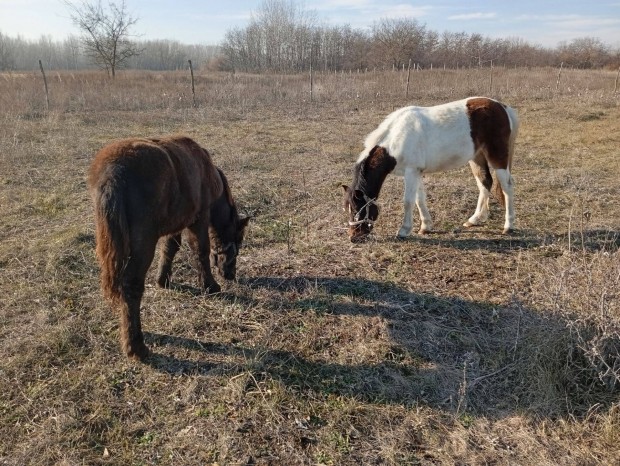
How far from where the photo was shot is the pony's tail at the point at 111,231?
2805mm

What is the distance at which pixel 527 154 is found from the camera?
9.77 m

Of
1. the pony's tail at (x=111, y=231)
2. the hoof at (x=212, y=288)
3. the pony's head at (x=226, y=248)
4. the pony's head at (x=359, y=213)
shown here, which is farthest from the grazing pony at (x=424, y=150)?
the pony's tail at (x=111, y=231)

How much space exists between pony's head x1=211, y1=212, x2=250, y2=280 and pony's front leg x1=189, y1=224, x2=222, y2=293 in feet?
0.79

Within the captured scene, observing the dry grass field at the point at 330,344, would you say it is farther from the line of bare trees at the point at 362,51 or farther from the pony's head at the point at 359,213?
the line of bare trees at the point at 362,51

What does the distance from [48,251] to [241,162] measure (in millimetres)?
4745

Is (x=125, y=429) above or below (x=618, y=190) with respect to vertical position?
below


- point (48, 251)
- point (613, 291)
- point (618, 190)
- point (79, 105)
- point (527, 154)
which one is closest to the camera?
point (613, 291)

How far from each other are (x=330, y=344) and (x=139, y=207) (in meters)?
1.85

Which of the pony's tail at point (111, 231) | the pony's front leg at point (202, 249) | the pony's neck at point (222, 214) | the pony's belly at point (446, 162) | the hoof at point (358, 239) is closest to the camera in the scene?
the pony's tail at point (111, 231)

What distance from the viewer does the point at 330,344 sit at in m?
3.51

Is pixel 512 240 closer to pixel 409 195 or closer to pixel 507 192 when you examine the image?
pixel 507 192

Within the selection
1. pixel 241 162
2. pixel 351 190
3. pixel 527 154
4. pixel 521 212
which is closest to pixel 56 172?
pixel 241 162

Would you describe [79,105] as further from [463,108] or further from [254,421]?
[254,421]

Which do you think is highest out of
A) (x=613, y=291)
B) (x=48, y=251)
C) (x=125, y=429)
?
(x=613, y=291)
